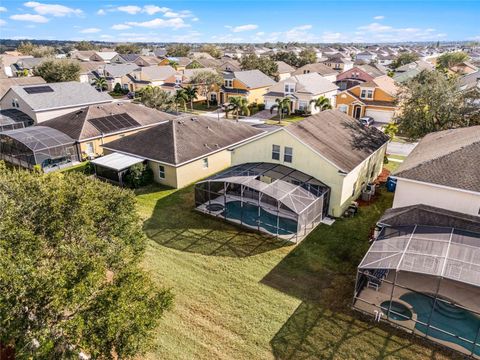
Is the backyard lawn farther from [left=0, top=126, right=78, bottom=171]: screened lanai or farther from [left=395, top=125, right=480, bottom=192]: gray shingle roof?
[left=0, top=126, right=78, bottom=171]: screened lanai

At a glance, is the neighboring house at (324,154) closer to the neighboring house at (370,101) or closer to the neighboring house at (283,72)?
the neighboring house at (370,101)

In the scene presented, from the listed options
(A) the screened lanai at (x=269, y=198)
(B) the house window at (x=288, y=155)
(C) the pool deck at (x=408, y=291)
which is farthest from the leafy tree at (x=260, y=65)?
(C) the pool deck at (x=408, y=291)

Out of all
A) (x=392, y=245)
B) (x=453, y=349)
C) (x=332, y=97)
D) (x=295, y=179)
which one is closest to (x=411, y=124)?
(x=295, y=179)

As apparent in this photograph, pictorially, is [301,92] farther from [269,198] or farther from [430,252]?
[430,252]

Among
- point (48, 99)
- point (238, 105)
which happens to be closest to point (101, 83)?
point (48, 99)

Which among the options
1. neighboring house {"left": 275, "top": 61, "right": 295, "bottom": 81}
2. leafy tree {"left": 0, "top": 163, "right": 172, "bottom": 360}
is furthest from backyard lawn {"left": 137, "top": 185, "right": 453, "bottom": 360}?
neighboring house {"left": 275, "top": 61, "right": 295, "bottom": 81}

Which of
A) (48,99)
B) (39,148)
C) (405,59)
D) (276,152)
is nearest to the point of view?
(276,152)
